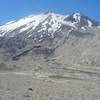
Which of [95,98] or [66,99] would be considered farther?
[95,98]

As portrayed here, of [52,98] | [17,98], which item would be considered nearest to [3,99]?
[17,98]

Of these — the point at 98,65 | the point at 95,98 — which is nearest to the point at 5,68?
the point at 95,98

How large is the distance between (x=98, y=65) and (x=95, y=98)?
155962 mm

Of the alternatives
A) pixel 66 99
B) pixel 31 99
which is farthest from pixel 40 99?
pixel 66 99

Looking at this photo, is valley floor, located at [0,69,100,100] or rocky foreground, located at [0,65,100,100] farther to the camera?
rocky foreground, located at [0,65,100,100]

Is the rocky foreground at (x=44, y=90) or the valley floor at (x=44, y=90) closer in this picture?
the valley floor at (x=44, y=90)

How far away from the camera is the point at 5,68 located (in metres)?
92.2

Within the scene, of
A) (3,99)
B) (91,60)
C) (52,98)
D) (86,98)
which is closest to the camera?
(3,99)

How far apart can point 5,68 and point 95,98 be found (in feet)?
201

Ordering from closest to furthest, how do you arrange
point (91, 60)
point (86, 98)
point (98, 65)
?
1. point (86, 98)
2. point (98, 65)
3. point (91, 60)

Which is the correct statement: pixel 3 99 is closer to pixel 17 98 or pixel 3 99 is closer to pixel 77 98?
pixel 17 98

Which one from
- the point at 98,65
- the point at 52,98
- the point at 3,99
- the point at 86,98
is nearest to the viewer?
the point at 3,99

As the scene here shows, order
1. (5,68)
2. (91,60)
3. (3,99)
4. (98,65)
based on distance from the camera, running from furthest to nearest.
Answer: (91,60)
(98,65)
(5,68)
(3,99)

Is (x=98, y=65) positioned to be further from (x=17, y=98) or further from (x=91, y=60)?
(x=17, y=98)
